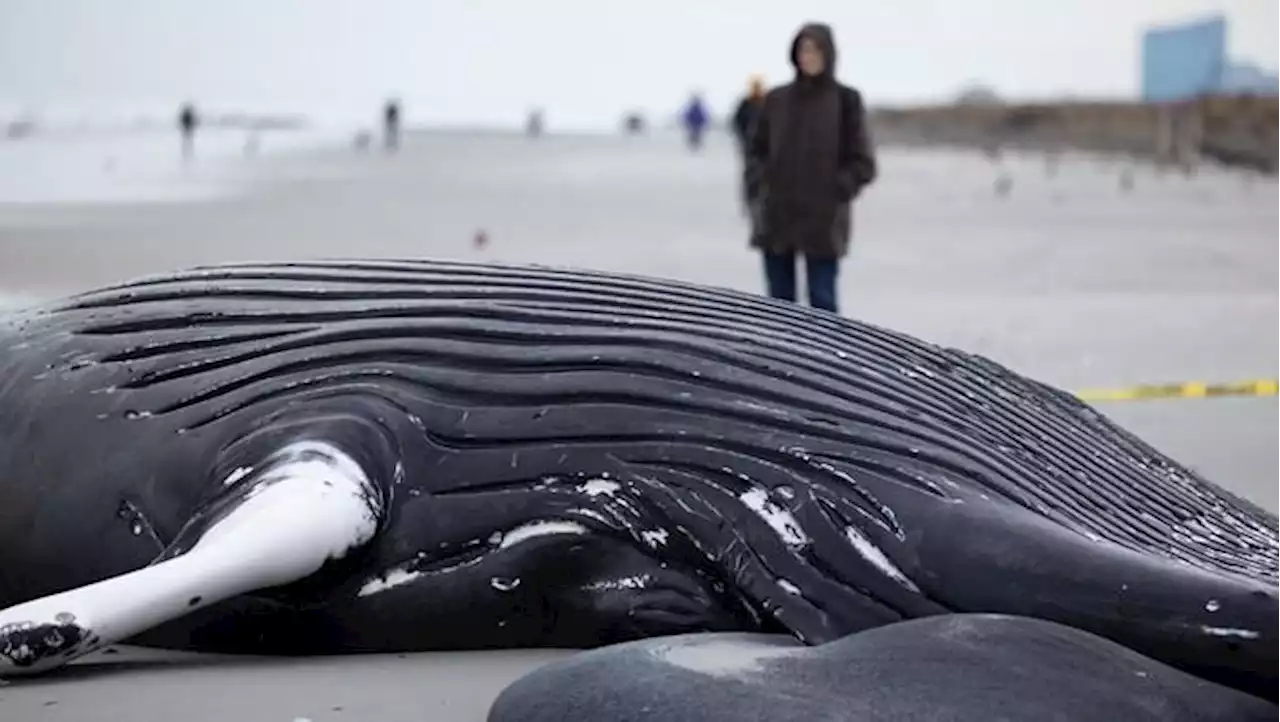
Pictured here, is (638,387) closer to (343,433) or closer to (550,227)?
(343,433)

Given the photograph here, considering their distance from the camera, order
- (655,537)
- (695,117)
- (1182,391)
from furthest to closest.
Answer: (695,117) < (1182,391) < (655,537)

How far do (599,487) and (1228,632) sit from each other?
4.39ft

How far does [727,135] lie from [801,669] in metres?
84.3

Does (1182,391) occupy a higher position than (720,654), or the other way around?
(720,654)

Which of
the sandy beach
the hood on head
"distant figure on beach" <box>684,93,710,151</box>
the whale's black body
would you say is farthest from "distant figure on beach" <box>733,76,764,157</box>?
"distant figure on beach" <box>684,93,710,151</box>

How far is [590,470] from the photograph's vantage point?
423 cm

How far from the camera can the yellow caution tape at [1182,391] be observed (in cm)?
1002

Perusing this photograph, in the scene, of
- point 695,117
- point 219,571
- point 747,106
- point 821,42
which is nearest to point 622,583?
point 219,571

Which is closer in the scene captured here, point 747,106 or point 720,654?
point 720,654

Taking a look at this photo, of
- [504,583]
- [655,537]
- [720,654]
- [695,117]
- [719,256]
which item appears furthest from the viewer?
[695,117]

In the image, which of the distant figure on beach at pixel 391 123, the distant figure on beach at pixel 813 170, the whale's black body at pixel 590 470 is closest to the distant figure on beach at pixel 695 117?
the distant figure on beach at pixel 391 123

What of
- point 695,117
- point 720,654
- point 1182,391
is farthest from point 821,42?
point 695,117

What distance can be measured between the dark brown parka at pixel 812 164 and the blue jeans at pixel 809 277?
3.7 inches

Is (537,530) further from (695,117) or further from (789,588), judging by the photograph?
(695,117)
